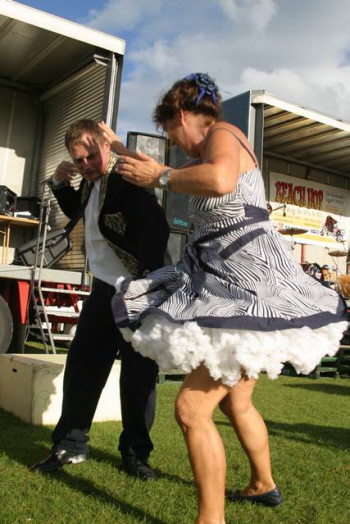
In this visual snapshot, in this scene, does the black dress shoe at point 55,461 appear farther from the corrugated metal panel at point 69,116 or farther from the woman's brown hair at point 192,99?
the corrugated metal panel at point 69,116

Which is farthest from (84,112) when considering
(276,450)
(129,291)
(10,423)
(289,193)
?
(289,193)

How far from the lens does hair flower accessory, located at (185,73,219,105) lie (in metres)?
2.21

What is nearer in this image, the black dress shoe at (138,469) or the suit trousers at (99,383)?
the black dress shoe at (138,469)

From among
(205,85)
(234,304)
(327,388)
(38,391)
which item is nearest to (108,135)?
(205,85)

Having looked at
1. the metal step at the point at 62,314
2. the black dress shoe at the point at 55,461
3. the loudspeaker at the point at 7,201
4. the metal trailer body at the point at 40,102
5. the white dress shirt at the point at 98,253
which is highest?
the metal trailer body at the point at 40,102

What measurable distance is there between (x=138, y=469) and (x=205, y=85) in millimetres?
1865

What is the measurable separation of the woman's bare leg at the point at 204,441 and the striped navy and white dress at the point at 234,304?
0.12m

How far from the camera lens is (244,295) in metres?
1.99

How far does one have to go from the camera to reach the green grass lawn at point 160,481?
240 cm

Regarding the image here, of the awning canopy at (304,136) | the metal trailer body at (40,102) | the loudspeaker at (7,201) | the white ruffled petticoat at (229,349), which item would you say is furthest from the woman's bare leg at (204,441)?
the awning canopy at (304,136)

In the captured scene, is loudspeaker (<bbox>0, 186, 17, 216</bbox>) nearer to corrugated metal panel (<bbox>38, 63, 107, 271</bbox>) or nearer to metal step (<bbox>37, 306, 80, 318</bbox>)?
corrugated metal panel (<bbox>38, 63, 107, 271</bbox>)

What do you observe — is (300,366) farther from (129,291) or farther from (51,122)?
(51,122)

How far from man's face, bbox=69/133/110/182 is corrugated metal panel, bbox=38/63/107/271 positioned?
416cm

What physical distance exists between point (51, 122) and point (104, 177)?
21.0 feet
